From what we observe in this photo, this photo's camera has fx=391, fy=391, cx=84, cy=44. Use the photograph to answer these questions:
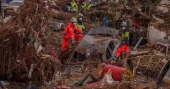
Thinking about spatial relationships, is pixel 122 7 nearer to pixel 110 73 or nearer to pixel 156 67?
pixel 156 67

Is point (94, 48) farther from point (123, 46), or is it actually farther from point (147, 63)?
point (147, 63)

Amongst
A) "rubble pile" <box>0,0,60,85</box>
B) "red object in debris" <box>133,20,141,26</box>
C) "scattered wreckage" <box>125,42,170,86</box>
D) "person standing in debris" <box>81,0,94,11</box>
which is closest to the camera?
Answer: "rubble pile" <box>0,0,60,85</box>

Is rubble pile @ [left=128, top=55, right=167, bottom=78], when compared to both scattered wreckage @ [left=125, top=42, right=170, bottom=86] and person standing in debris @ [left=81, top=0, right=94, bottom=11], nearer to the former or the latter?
scattered wreckage @ [left=125, top=42, right=170, bottom=86]

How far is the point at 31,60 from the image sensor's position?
35.1 ft

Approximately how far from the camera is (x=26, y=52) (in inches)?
422

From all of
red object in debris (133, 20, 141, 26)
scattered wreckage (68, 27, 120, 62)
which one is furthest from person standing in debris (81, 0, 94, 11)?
scattered wreckage (68, 27, 120, 62)

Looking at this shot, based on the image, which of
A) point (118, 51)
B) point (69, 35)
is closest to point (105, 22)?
point (69, 35)

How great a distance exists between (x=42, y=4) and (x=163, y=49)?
18.3 feet

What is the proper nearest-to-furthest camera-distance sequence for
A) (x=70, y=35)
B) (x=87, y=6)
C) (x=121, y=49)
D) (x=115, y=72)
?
(x=115, y=72), (x=121, y=49), (x=70, y=35), (x=87, y=6)

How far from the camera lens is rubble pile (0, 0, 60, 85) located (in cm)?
1072

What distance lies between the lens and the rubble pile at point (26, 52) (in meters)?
10.7

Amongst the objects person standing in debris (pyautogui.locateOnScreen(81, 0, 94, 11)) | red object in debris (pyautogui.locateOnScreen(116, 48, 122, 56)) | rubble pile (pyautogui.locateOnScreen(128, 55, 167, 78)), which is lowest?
red object in debris (pyautogui.locateOnScreen(116, 48, 122, 56))

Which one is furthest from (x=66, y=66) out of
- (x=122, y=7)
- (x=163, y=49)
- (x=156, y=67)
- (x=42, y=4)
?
(x=122, y=7)

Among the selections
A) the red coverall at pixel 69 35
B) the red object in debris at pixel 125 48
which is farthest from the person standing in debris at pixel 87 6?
the red object in debris at pixel 125 48
